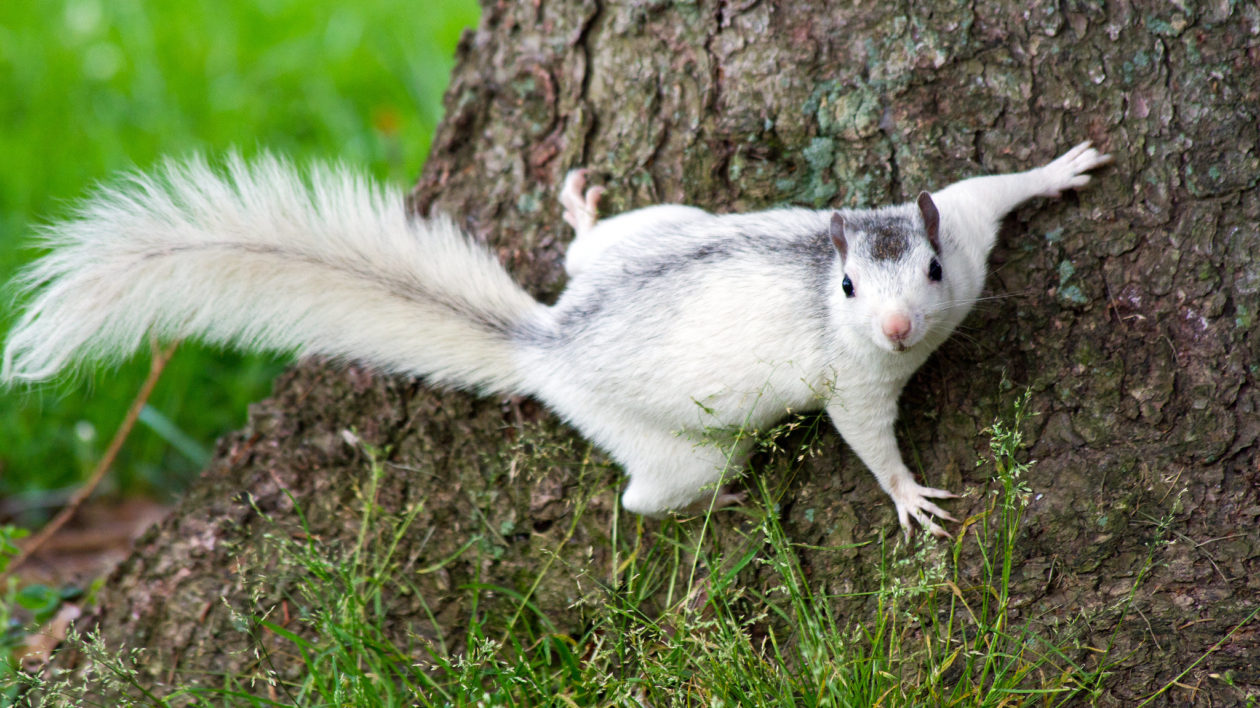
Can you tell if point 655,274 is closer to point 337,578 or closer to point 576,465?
point 576,465

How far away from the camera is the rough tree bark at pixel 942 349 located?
2113 mm

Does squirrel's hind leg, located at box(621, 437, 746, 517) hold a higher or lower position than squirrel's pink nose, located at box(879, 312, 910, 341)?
lower

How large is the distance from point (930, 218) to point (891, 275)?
141 millimetres

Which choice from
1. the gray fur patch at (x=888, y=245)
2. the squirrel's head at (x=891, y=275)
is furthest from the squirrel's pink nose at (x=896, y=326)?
the gray fur patch at (x=888, y=245)

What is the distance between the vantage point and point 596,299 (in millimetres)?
2398

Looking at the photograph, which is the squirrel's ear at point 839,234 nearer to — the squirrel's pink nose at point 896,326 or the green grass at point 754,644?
the squirrel's pink nose at point 896,326

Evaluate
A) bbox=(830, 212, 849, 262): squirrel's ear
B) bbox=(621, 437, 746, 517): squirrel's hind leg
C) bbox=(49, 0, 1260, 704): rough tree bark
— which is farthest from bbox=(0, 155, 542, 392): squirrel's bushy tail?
bbox=(830, 212, 849, 262): squirrel's ear

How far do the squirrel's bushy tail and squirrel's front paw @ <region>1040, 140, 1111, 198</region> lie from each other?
120cm

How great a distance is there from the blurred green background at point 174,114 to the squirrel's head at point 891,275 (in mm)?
2505

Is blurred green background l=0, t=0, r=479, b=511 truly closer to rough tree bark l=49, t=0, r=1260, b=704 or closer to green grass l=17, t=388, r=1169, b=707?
rough tree bark l=49, t=0, r=1260, b=704

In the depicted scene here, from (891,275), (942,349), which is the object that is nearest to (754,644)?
(942,349)

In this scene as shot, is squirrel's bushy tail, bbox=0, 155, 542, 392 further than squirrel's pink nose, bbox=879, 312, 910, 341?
Yes

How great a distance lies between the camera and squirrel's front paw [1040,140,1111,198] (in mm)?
2178

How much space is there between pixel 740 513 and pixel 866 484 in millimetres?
299
